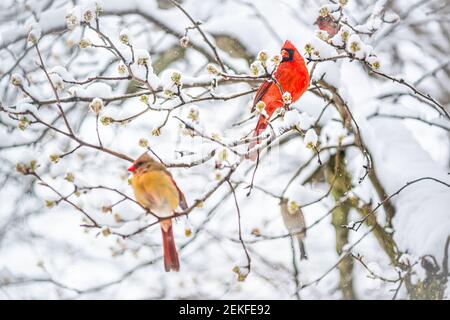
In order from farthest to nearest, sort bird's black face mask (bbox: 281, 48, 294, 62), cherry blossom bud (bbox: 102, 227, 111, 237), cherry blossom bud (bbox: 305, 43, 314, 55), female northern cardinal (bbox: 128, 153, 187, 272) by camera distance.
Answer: bird's black face mask (bbox: 281, 48, 294, 62), female northern cardinal (bbox: 128, 153, 187, 272), cherry blossom bud (bbox: 305, 43, 314, 55), cherry blossom bud (bbox: 102, 227, 111, 237)

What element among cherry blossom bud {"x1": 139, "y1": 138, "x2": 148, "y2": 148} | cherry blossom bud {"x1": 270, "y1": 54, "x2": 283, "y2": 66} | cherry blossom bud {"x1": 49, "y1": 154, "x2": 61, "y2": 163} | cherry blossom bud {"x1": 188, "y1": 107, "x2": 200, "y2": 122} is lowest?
cherry blossom bud {"x1": 49, "y1": 154, "x2": 61, "y2": 163}

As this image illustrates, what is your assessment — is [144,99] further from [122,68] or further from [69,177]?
[69,177]

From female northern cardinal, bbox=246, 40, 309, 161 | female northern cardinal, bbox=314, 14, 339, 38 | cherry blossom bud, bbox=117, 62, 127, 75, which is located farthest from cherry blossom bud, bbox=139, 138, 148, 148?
female northern cardinal, bbox=314, 14, 339, 38

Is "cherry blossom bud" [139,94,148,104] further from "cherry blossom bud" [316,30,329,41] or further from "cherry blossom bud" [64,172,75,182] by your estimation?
"cherry blossom bud" [316,30,329,41]

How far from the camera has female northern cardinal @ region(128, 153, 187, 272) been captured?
65.1 inches

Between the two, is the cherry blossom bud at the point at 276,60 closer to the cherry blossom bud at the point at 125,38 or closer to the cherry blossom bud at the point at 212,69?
the cherry blossom bud at the point at 212,69

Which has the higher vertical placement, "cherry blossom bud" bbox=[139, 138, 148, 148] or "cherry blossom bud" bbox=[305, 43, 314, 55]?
"cherry blossom bud" bbox=[305, 43, 314, 55]

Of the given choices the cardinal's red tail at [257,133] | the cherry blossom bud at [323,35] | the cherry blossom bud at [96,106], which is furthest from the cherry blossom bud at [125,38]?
the cherry blossom bud at [323,35]

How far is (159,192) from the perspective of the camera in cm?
168

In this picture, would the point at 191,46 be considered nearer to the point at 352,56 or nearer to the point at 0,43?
the point at 0,43

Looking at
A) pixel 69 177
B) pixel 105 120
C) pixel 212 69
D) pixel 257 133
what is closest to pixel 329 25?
pixel 257 133

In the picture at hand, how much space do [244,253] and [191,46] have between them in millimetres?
1307

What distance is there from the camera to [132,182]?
1.69 meters
